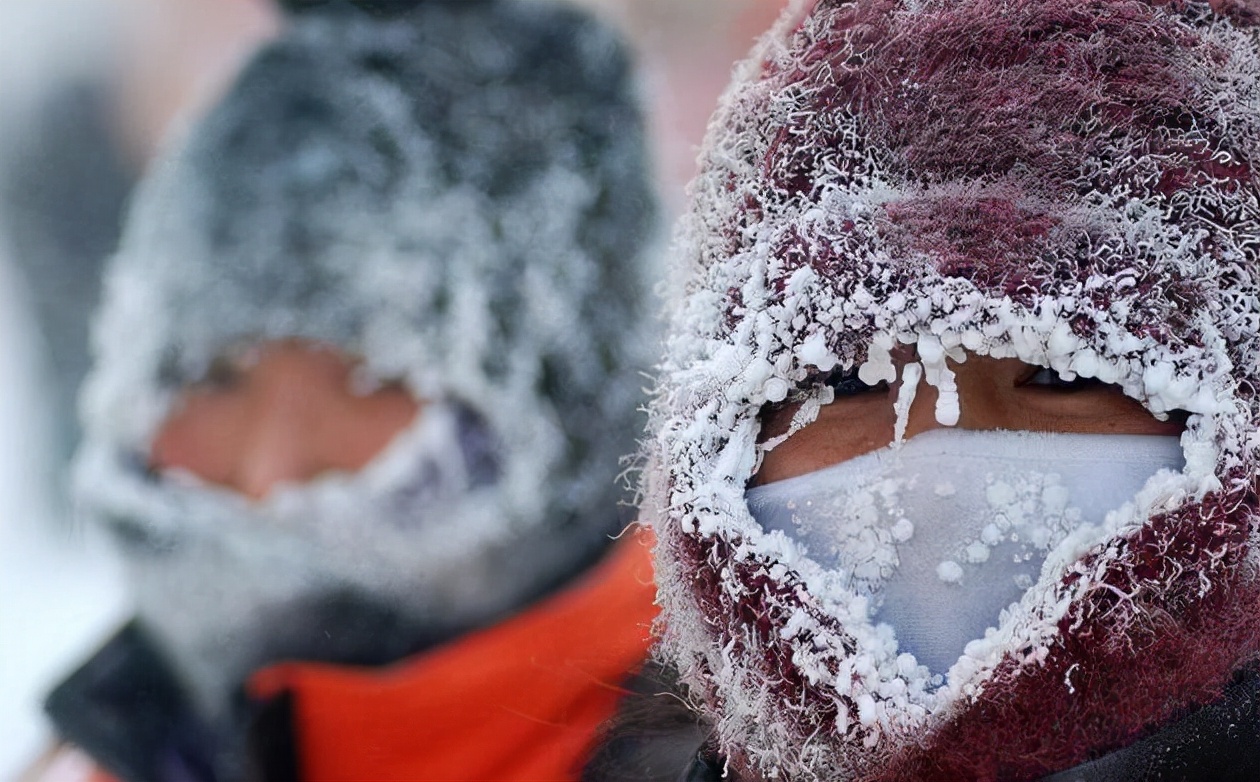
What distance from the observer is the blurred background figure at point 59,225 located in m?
1.84

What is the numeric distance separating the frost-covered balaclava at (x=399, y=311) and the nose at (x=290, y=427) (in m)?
0.04

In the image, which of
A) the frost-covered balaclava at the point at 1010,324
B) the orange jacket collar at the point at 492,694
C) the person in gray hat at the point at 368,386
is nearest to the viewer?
the frost-covered balaclava at the point at 1010,324

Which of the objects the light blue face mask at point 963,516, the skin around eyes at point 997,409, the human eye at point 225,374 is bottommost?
the light blue face mask at point 963,516

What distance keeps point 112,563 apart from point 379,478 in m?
0.56

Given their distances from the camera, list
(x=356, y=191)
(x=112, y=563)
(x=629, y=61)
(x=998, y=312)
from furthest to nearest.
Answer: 1. (x=112, y=563)
2. (x=356, y=191)
3. (x=629, y=61)
4. (x=998, y=312)

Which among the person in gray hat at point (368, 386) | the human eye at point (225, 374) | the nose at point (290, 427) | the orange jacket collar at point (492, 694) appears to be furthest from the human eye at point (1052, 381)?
the human eye at point (225, 374)

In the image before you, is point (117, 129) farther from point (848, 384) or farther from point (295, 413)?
point (848, 384)

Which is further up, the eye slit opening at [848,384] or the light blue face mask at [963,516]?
the eye slit opening at [848,384]

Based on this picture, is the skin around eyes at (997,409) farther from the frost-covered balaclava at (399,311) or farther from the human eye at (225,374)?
the human eye at (225,374)

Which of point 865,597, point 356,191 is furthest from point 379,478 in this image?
point 865,597

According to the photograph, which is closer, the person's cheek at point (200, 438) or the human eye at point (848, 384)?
the human eye at point (848, 384)

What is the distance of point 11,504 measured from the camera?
1.98 meters

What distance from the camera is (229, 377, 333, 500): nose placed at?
1.87m

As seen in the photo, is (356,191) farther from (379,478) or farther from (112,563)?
(112,563)
